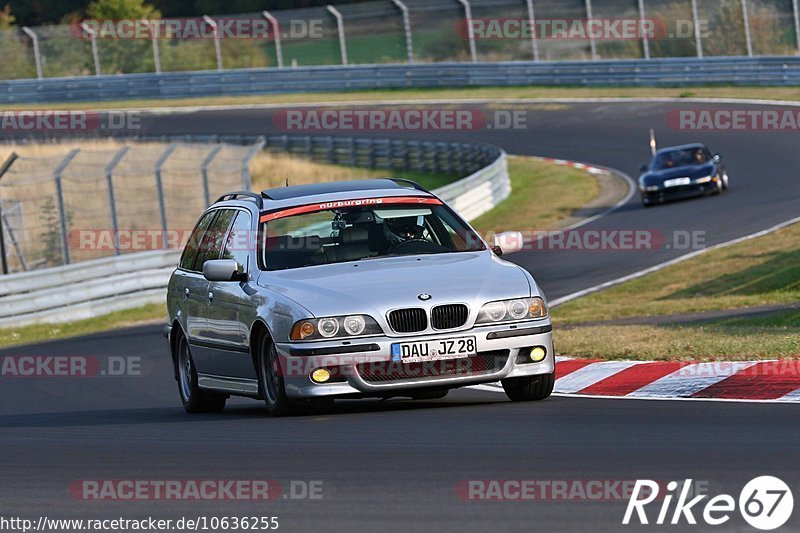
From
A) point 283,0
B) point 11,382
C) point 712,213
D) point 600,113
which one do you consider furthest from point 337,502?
point 283,0

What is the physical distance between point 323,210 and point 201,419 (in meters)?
1.65

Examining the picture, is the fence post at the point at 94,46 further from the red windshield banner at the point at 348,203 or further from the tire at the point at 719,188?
the red windshield banner at the point at 348,203

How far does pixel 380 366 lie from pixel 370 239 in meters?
1.31

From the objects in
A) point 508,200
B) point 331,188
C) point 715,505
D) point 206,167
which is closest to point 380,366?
point 331,188

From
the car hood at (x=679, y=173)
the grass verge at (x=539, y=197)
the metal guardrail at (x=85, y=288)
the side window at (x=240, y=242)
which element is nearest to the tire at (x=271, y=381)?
the side window at (x=240, y=242)

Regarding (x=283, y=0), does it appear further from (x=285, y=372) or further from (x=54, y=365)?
(x=285, y=372)

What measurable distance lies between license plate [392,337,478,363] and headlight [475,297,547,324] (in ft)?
0.65

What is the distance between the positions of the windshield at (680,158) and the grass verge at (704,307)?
545 cm

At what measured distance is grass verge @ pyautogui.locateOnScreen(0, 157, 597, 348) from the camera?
893 inches

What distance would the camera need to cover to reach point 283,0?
75.2 m

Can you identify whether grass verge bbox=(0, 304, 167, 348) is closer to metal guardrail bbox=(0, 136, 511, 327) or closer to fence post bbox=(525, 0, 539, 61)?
metal guardrail bbox=(0, 136, 511, 327)

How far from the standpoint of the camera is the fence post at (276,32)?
51.7 metres

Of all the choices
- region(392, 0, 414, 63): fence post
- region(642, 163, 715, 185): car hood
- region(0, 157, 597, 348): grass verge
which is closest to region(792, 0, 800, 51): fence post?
region(0, 157, 597, 348): grass verge

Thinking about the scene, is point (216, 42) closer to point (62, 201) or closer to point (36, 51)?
point (36, 51)
